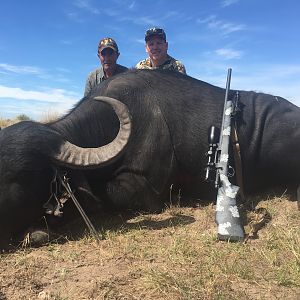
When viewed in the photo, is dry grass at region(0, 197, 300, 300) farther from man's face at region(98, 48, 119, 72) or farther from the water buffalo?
man's face at region(98, 48, 119, 72)

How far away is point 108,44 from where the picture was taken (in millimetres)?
8336

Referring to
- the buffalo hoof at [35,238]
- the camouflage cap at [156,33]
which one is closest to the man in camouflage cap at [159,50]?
the camouflage cap at [156,33]

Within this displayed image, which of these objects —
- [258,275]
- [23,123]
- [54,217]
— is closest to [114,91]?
[23,123]

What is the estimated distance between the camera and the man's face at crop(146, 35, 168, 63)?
7.93 meters

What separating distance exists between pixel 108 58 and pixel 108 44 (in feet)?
0.85

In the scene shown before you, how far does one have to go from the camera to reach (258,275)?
3162 mm

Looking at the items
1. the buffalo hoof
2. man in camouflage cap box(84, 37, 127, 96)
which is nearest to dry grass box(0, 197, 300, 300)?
the buffalo hoof

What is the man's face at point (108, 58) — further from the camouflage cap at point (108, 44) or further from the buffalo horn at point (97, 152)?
the buffalo horn at point (97, 152)

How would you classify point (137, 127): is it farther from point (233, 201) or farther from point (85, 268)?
point (85, 268)

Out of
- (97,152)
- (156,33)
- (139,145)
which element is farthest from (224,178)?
(156,33)

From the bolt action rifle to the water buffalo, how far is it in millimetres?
190

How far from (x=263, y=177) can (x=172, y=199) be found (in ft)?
3.79

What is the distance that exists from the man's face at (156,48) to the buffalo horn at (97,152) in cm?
393

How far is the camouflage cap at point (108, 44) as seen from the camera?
832 cm
